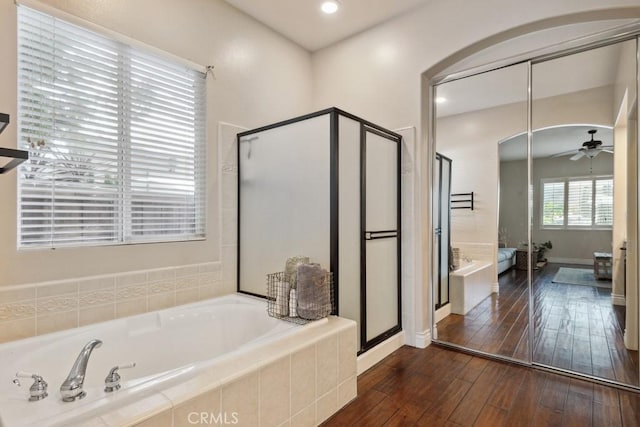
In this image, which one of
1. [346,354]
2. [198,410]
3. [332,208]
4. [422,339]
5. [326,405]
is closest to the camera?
[198,410]

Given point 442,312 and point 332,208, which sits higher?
point 332,208

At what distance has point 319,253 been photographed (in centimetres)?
226

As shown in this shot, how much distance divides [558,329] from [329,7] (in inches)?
125

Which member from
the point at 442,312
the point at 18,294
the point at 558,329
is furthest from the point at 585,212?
the point at 18,294

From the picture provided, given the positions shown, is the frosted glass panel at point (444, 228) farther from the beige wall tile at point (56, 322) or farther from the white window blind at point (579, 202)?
the beige wall tile at point (56, 322)

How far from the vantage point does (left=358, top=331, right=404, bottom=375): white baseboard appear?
2.39 meters

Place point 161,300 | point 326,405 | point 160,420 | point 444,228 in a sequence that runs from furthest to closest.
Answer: point 444,228 < point 161,300 < point 326,405 < point 160,420

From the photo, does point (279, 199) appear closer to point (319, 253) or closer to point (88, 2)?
point (319, 253)

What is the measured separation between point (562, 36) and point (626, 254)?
166 centimetres

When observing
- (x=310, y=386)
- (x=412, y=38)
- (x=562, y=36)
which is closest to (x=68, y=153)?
(x=310, y=386)

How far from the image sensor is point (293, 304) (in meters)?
2.07

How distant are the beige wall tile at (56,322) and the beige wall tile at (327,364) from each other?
57.2 inches

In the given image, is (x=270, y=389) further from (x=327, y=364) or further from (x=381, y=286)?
(x=381, y=286)

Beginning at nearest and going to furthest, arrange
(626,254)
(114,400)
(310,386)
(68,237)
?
(114,400) < (310,386) < (68,237) < (626,254)
